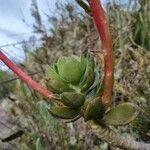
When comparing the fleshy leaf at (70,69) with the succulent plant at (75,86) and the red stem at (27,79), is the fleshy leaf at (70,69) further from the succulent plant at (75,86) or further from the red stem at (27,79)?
the red stem at (27,79)

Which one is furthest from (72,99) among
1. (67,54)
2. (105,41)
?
(67,54)

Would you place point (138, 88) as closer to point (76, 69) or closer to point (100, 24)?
point (76, 69)

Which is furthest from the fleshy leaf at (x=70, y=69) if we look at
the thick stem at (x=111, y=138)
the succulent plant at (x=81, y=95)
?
the thick stem at (x=111, y=138)

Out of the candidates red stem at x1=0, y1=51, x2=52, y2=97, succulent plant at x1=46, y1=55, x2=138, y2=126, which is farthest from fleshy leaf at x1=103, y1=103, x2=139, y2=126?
red stem at x1=0, y1=51, x2=52, y2=97

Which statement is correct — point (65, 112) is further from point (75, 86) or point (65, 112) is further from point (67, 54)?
point (67, 54)

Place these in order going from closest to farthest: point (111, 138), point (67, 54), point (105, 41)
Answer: point (105, 41), point (111, 138), point (67, 54)

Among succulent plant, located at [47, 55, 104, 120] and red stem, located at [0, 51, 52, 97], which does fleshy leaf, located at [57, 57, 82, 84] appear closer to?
succulent plant, located at [47, 55, 104, 120]
